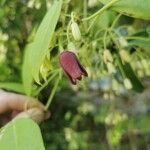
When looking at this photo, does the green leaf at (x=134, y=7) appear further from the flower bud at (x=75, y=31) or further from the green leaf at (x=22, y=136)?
the green leaf at (x=22, y=136)

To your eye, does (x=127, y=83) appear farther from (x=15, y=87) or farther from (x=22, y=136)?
(x=22, y=136)

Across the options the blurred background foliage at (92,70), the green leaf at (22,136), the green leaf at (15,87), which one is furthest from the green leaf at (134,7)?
the green leaf at (15,87)

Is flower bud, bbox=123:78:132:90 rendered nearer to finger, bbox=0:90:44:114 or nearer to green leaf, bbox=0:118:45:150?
finger, bbox=0:90:44:114

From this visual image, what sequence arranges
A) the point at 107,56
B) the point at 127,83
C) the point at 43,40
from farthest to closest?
the point at 127,83 < the point at 107,56 < the point at 43,40

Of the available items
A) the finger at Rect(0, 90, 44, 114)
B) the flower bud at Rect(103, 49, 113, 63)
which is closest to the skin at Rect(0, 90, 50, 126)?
the finger at Rect(0, 90, 44, 114)

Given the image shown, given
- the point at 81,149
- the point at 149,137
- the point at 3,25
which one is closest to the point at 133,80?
the point at 3,25

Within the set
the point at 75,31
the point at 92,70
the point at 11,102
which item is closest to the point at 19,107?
the point at 11,102
